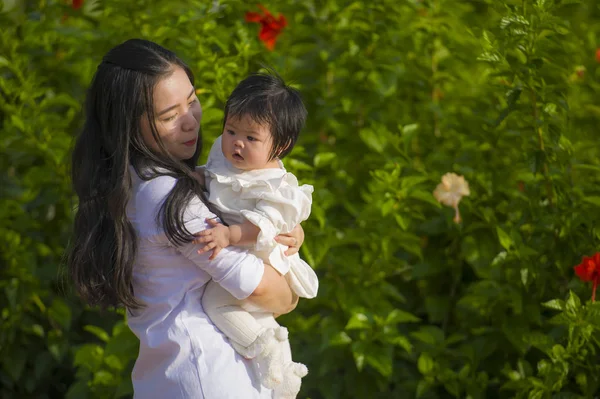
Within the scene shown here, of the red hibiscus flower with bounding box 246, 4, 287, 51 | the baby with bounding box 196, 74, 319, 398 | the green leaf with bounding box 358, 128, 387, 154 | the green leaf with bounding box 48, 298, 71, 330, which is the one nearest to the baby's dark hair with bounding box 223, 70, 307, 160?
the baby with bounding box 196, 74, 319, 398

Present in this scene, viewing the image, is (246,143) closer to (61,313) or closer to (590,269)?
(590,269)

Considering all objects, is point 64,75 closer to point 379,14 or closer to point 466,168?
point 379,14

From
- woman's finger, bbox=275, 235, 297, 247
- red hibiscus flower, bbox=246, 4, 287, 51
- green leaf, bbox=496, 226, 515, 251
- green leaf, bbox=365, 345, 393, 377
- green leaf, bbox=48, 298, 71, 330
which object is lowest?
green leaf, bbox=48, 298, 71, 330

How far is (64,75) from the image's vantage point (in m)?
3.98

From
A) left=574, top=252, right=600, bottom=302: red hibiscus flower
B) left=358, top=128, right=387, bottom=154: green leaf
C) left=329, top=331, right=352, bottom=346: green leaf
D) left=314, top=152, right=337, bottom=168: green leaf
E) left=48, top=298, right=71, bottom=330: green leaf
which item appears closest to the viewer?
left=574, top=252, right=600, bottom=302: red hibiscus flower

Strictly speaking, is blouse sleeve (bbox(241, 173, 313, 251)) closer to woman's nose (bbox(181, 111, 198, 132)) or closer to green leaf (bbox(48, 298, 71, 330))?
woman's nose (bbox(181, 111, 198, 132))

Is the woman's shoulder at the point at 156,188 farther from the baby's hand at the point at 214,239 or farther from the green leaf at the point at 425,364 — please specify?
the green leaf at the point at 425,364

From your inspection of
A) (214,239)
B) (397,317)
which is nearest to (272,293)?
(214,239)

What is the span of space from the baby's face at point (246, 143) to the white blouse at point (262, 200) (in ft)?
0.11

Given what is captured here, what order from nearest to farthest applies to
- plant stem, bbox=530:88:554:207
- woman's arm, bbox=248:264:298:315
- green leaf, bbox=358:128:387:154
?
1. woman's arm, bbox=248:264:298:315
2. plant stem, bbox=530:88:554:207
3. green leaf, bbox=358:128:387:154

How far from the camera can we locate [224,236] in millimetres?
2078

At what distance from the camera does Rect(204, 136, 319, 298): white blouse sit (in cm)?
212

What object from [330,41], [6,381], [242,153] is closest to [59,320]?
[6,381]

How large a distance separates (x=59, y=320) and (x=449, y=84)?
199 centimetres
